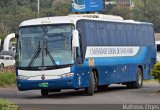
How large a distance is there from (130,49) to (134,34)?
112 centimetres

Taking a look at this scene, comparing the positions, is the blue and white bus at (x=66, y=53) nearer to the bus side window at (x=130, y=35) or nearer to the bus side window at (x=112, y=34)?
the bus side window at (x=112, y=34)

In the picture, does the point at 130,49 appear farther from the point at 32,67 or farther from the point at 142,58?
the point at 32,67

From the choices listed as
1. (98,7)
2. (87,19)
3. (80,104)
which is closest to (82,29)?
(87,19)

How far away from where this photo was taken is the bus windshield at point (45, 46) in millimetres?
24391

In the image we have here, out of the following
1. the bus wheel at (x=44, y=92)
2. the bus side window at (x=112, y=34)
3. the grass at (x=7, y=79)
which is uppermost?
the bus side window at (x=112, y=34)

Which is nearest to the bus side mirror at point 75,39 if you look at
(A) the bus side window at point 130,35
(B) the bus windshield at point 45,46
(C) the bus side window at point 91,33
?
(B) the bus windshield at point 45,46

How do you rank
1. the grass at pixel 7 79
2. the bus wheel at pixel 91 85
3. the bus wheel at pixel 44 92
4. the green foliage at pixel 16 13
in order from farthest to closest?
the green foliage at pixel 16 13 < the grass at pixel 7 79 < the bus wheel at pixel 44 92 < the bus wheel at pixel 91 85

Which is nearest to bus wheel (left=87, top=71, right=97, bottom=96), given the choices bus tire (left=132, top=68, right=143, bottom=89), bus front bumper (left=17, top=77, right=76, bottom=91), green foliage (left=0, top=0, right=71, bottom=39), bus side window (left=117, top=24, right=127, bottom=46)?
bus front bumper (left=17, top=77, right=76, bottom=91)

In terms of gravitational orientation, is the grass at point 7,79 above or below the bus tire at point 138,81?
below

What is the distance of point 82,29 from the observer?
83.8ft

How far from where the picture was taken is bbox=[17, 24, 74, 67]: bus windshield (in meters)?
24.4

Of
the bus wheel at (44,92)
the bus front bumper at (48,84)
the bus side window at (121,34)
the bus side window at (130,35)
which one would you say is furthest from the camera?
the bus side window at (130,35)

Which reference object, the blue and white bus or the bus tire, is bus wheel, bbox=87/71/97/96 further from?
the bus tire

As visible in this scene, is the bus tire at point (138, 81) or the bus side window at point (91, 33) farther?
the bus tire at point (138, 81)
